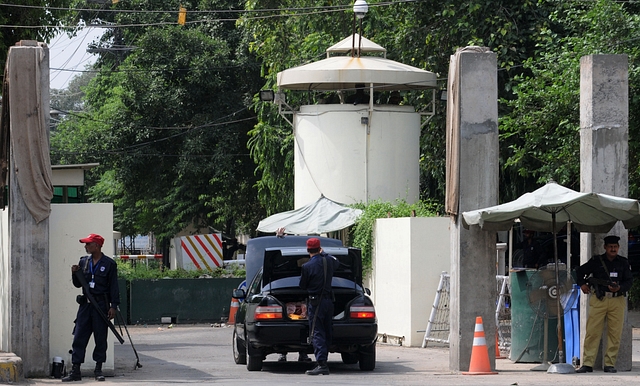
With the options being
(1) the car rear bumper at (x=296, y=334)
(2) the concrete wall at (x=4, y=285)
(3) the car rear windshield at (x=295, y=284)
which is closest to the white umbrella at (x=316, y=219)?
(3) the car rear windshield at (x=295, y=284)

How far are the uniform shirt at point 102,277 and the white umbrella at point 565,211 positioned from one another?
4598mm

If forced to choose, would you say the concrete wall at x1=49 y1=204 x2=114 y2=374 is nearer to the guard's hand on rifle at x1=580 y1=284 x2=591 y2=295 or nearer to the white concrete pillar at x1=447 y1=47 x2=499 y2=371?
the white concrete pillar at x1=447 y1=47 x2=499 y2=371

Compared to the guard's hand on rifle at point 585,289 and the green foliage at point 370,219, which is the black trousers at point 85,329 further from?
the green foliage at point 370,219

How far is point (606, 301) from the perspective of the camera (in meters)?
14.5

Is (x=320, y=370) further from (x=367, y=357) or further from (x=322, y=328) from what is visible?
(x=367, y=357)

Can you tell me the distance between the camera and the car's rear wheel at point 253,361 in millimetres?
15030

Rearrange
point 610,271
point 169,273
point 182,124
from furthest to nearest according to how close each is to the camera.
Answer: point 182,124, point 169,273, point 610,271

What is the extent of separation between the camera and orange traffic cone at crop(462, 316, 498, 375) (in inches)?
561

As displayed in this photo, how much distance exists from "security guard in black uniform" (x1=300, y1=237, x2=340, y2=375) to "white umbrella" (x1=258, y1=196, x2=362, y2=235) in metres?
8.86

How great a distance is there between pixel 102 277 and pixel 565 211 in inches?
241

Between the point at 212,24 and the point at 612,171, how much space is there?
1253 inches

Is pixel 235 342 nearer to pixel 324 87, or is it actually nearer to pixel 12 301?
pixel 12 301

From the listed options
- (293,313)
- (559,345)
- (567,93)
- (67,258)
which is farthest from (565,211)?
(567,93)

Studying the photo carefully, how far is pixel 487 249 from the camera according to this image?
14875mm
